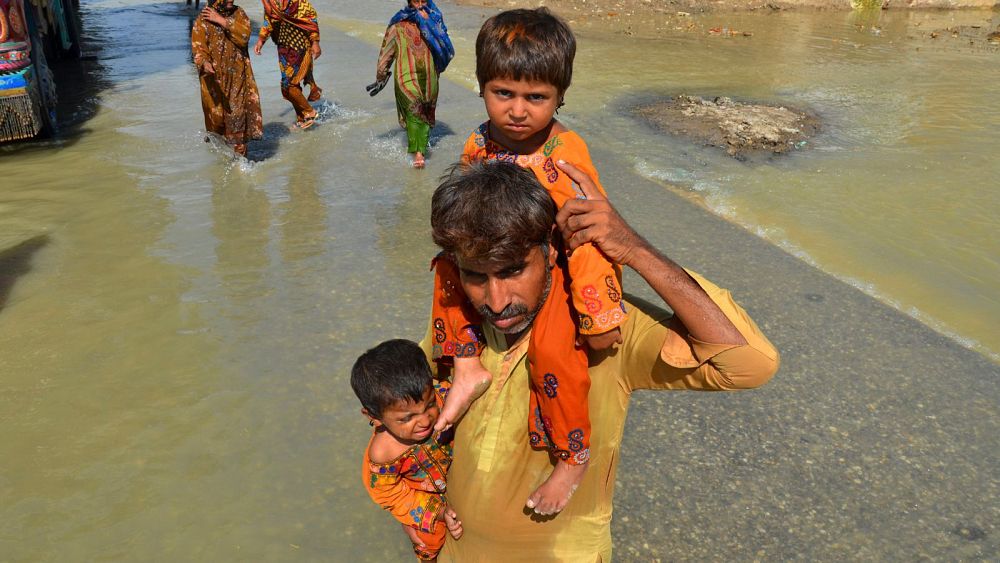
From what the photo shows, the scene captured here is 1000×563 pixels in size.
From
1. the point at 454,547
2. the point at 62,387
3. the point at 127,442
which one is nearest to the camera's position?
the point at 454,547

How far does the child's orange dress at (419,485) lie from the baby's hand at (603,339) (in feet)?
1.92

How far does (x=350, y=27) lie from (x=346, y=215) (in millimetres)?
9902

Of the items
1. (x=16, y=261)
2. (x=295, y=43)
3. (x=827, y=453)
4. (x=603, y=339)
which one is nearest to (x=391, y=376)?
(x=603, y=339)

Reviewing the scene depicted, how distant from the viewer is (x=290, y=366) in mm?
3801

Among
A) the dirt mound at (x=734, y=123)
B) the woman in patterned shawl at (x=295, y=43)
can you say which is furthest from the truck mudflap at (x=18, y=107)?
the dirt mound at (x=734, y=123)

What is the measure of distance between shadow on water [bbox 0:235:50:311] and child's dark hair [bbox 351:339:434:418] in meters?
3.44

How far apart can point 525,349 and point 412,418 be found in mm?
474

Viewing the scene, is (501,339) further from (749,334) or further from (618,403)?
(749,334)

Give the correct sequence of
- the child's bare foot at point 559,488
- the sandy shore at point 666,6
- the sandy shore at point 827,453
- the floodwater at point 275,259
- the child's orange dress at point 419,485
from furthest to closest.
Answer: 1. the sandy shore at point 666,6
2. the floodwater at point 275,259
3. the sandy shore at point 827,453
4. the child's orange dress at point 419,485
5. the child's bare foot at point 559,488

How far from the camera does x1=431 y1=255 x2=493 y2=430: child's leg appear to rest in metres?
1.78

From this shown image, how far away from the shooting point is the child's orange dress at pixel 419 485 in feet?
6.89

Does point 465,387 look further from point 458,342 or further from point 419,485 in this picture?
point 419,485

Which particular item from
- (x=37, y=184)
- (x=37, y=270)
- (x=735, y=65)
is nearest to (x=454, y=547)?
(x=37, y=270)

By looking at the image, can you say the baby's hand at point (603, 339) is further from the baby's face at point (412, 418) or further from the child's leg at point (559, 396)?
the baby's face at point (412, 418)
